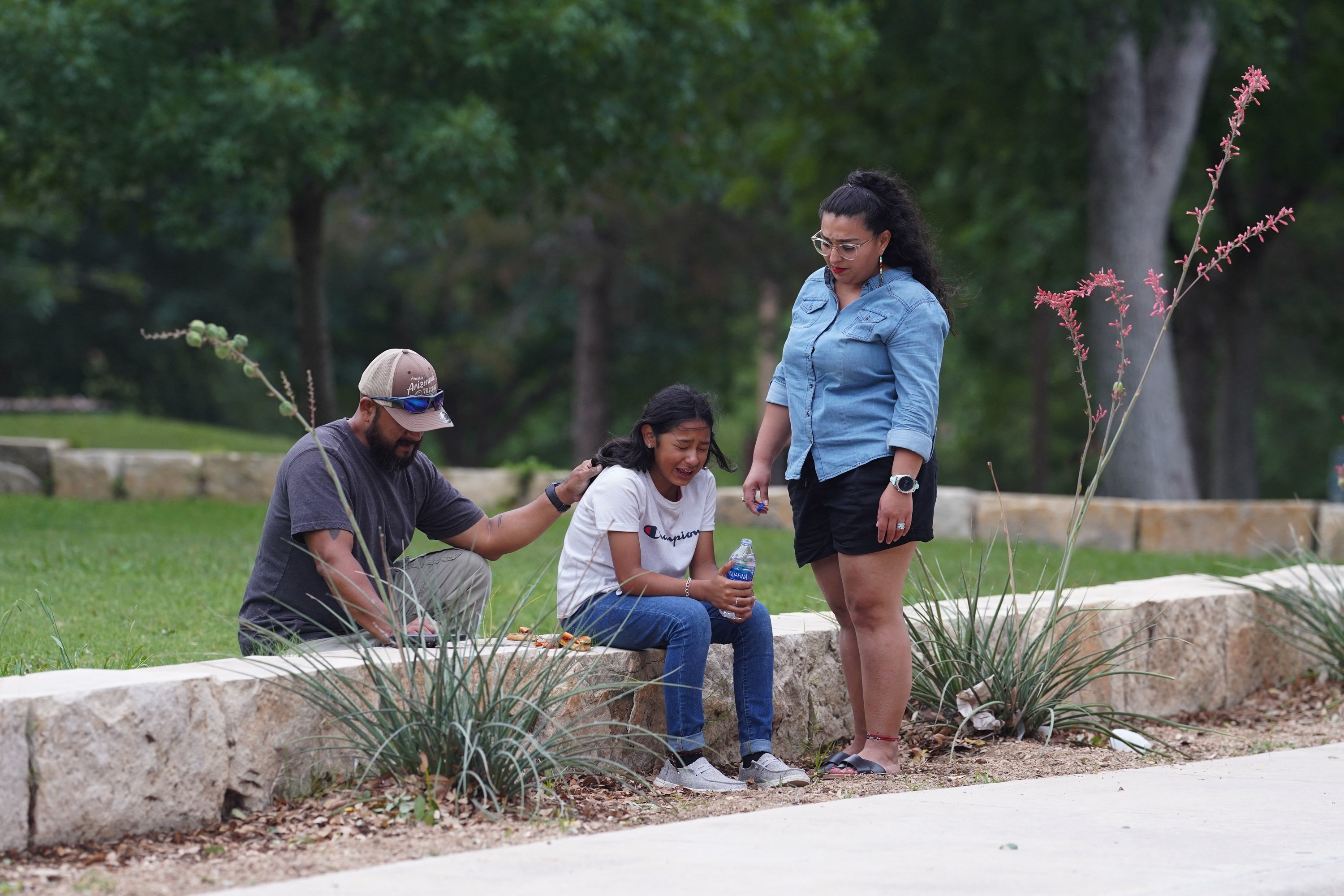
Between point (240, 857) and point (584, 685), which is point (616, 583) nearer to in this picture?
point (584, 685)

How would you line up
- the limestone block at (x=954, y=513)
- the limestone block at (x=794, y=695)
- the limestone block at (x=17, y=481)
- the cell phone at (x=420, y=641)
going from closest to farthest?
1. the cell phone at (x=420, y=641)
2. the limestone block at (x=794, y=695)
3. the limestone block at (x=954, y=513)
4. the limestone block at (x=17, y=481)

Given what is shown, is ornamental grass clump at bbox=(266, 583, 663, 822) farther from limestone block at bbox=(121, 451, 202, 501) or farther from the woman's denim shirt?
limestone block at bbox=(121, 451, 202, 501)

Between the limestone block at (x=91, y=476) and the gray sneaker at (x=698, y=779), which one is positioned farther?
the limestone block at (x=91, y=476)

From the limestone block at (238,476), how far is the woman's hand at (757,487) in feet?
28.0

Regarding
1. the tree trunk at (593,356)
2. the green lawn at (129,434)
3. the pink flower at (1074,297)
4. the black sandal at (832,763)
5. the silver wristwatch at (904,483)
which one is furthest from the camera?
the tree trunk at (593,356)

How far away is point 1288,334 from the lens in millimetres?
21953

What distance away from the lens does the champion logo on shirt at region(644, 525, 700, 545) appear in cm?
452

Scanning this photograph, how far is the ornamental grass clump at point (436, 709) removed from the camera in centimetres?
375

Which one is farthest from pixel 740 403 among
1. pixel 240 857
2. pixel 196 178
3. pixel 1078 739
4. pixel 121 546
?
pixel 240 857

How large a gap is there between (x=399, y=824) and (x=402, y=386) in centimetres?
129

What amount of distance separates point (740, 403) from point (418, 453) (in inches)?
1041

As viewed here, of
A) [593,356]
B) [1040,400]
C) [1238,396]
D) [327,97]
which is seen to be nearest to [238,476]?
[327,97]

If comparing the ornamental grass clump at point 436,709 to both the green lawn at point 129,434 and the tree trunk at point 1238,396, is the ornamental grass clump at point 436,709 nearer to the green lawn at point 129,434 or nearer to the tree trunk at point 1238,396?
the green lawn at point 129,434

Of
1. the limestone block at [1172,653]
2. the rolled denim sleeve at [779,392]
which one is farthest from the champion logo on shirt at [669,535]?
the limestone block at [1172,653]
